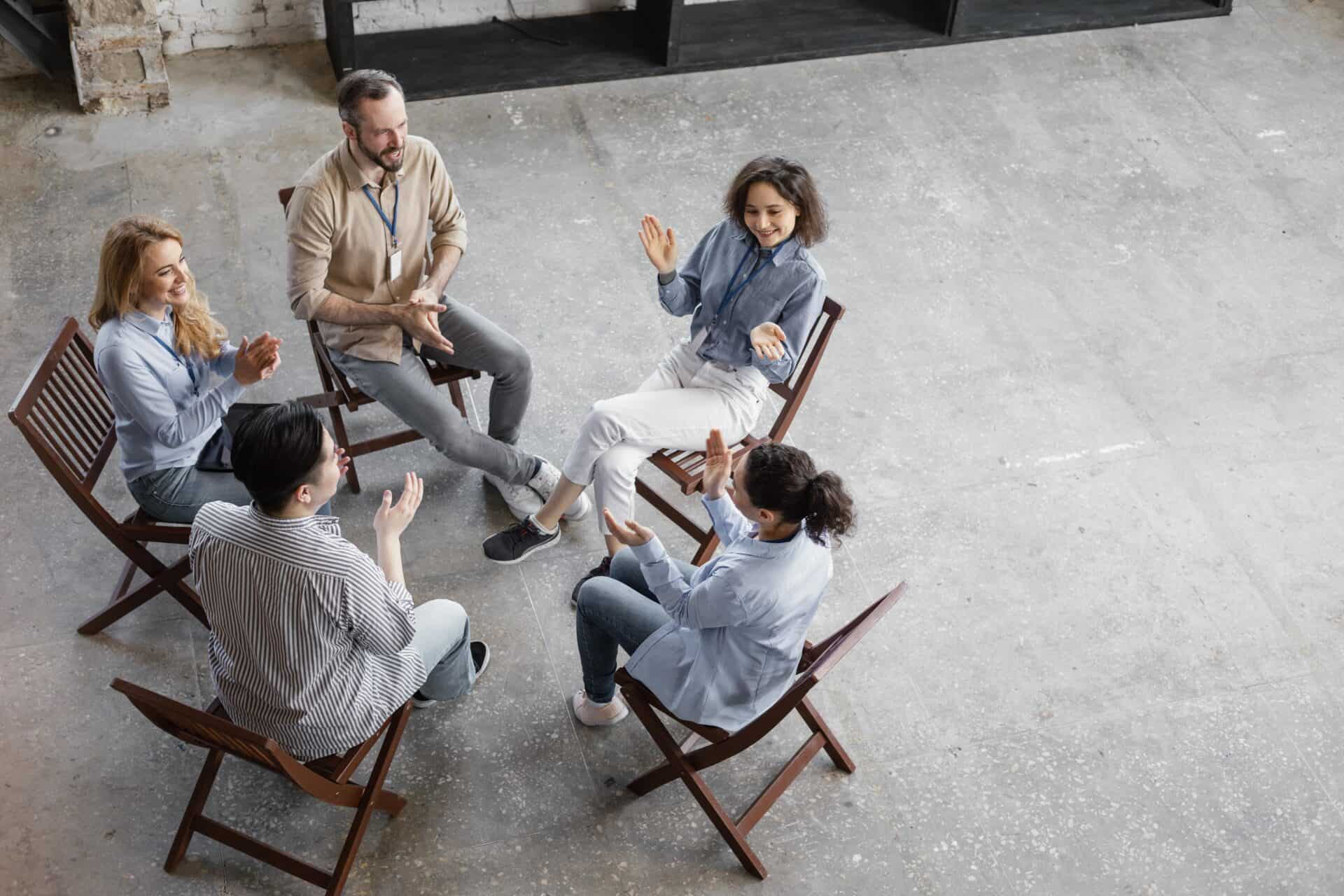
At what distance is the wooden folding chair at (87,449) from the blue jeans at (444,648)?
764mm

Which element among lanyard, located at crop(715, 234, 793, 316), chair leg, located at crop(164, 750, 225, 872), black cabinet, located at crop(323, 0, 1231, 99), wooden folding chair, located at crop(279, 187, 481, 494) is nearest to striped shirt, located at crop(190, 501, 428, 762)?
chair leg, located at crop(164, 750, 225, 872)

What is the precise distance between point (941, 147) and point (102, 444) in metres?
3.84

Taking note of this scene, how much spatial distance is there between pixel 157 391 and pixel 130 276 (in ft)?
1.04

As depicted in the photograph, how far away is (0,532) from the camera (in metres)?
4.09

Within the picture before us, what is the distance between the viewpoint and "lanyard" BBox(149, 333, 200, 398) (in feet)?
11.8

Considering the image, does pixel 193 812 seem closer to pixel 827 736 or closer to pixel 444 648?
pixel 444 648

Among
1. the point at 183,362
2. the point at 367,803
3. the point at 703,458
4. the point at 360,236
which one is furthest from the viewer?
the point at 703,458

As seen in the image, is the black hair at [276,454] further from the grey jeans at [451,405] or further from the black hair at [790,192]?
the black hair at [790,192]

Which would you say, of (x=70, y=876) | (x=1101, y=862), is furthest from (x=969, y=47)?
(x=70, y=876)

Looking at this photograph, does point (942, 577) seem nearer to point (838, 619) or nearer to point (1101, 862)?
point (838, 619)

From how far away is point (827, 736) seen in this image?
11.8 ft

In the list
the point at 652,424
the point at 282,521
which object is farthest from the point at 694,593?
the point at 282,521

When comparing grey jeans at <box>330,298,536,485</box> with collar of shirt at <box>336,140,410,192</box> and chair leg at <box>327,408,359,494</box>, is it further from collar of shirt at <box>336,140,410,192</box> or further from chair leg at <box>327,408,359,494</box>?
collar of shirt at <box>336,140,410,192</box>

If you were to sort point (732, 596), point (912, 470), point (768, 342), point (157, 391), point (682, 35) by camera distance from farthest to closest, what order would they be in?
1. point (682, 35)
2. point (912, 470)
3. point (768, 342)
4. point (157, 391)
5. point (732, 596)
